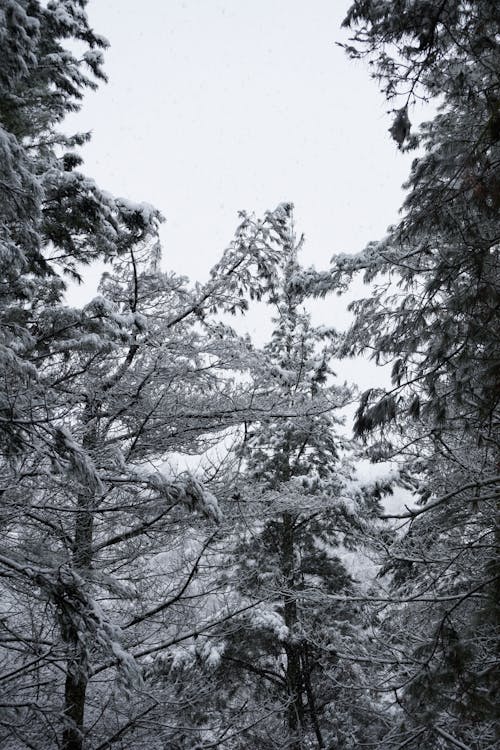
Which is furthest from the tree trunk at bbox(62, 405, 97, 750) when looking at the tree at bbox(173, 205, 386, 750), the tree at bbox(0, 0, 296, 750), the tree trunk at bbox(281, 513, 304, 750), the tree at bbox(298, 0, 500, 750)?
the tree trunk at bbox(281, 513, 304, 750)

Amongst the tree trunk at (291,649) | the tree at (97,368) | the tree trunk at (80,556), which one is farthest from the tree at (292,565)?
the tree trunk at (80,556)

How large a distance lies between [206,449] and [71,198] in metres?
3.44

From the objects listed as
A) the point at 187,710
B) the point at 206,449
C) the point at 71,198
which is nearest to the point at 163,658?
the point at 187,710

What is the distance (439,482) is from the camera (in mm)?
6512

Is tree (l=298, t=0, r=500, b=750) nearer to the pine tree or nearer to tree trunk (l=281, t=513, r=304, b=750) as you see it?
the pine tree

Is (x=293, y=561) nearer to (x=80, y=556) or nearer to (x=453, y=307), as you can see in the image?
(x=80, y=556)

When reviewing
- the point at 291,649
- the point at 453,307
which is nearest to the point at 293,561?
the point at 291,649

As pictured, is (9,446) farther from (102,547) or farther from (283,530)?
(283,530)

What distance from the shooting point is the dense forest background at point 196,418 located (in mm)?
3342

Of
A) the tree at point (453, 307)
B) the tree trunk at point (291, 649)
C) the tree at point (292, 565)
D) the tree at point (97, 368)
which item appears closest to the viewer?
the tree at point (453, 307)

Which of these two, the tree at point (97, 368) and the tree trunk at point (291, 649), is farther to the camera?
the tree trunk at point (291, 649)

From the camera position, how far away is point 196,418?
592 cm

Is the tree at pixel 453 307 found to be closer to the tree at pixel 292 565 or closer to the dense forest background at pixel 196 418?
the dense forest background at pixel 196 418

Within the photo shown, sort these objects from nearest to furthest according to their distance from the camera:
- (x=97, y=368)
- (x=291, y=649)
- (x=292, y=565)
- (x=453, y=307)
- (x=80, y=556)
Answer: (x=453, y=307) < (x=80, y=556) < (x=97, y=368) < (x=291, y=649) < (x=292, y=565)
